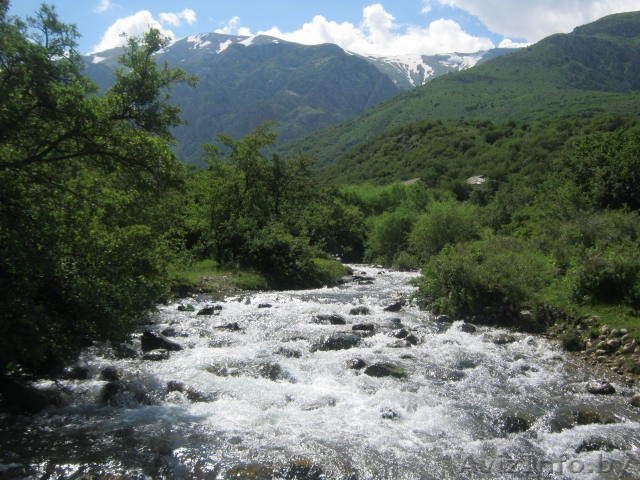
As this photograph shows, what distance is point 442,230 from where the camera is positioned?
37906mm

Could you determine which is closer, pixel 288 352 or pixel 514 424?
pixel 514 424

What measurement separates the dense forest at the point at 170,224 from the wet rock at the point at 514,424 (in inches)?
257

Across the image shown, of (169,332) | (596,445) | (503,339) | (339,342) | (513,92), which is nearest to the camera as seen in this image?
(596,445)

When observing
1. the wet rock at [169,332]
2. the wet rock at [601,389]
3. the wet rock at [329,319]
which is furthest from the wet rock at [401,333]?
the wet rock at [169,332]

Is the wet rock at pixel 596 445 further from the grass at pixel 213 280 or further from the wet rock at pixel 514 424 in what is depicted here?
the grass at pixel 213 280

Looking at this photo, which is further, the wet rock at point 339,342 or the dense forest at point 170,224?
the wet rock at point 339,342

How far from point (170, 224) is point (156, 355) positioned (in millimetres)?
7609

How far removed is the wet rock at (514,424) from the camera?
9758 mm

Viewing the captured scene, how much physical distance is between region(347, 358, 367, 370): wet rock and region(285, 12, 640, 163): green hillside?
125 meters

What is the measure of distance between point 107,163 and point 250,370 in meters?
6.30

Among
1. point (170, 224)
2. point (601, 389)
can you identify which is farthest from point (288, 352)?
point (170, 224)

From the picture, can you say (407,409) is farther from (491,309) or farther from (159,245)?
(491,309)

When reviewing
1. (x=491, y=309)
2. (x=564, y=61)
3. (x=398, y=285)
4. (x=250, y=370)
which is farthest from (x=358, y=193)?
(x=564, y=61)

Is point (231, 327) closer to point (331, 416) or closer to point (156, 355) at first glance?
point (156, 355)
